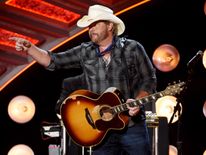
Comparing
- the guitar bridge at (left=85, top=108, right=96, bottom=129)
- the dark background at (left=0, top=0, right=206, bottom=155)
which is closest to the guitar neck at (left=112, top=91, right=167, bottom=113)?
the guitar bridge at (left=85, top=108, right=96, bottom=129)

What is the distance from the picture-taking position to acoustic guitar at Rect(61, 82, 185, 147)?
11.5 ft

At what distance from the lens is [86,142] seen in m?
3.75

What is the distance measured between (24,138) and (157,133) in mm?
3316

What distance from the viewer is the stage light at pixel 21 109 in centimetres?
738

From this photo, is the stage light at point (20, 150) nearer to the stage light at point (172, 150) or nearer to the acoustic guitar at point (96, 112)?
the stage light at point (172, 150)

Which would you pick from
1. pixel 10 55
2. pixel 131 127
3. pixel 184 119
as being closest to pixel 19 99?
pixel 10 55

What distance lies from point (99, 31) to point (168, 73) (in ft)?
10.8

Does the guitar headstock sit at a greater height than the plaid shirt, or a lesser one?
lesser

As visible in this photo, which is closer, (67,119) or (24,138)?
(67,119)

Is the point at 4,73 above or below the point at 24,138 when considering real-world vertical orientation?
above

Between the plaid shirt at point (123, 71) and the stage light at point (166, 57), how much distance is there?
2.95 m

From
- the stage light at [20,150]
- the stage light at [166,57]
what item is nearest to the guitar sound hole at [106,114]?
the stage light at [166,57]

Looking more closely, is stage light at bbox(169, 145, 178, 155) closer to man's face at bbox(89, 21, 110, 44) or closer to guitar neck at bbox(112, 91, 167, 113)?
man's face at bbox(89, 21, 110, 44)

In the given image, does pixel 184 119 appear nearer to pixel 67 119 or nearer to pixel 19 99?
pixel 19 99
